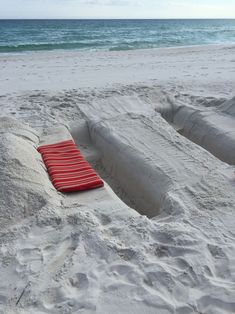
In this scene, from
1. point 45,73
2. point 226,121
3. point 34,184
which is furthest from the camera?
point 45,73

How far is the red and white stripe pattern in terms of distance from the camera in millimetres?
3772

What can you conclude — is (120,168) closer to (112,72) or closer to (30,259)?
(30,259)

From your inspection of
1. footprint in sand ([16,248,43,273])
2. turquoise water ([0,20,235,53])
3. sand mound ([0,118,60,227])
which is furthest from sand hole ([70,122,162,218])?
turquoise water ([0,20,235,53])

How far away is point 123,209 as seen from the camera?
129 inches

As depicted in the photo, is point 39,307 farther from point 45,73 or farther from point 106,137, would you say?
point 45,73

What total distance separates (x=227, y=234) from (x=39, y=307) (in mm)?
1526

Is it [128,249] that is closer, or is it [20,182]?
[128,249]

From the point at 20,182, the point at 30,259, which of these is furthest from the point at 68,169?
the point at 30,259

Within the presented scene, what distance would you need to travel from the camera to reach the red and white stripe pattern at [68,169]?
3772 mm

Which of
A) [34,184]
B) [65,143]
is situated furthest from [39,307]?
[65,143]

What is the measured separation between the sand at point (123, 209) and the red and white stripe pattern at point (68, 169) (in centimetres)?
11

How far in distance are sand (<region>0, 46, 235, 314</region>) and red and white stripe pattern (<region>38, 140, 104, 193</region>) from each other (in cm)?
11

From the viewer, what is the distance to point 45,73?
9.64 metres

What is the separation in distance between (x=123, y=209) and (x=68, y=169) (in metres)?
1.14
